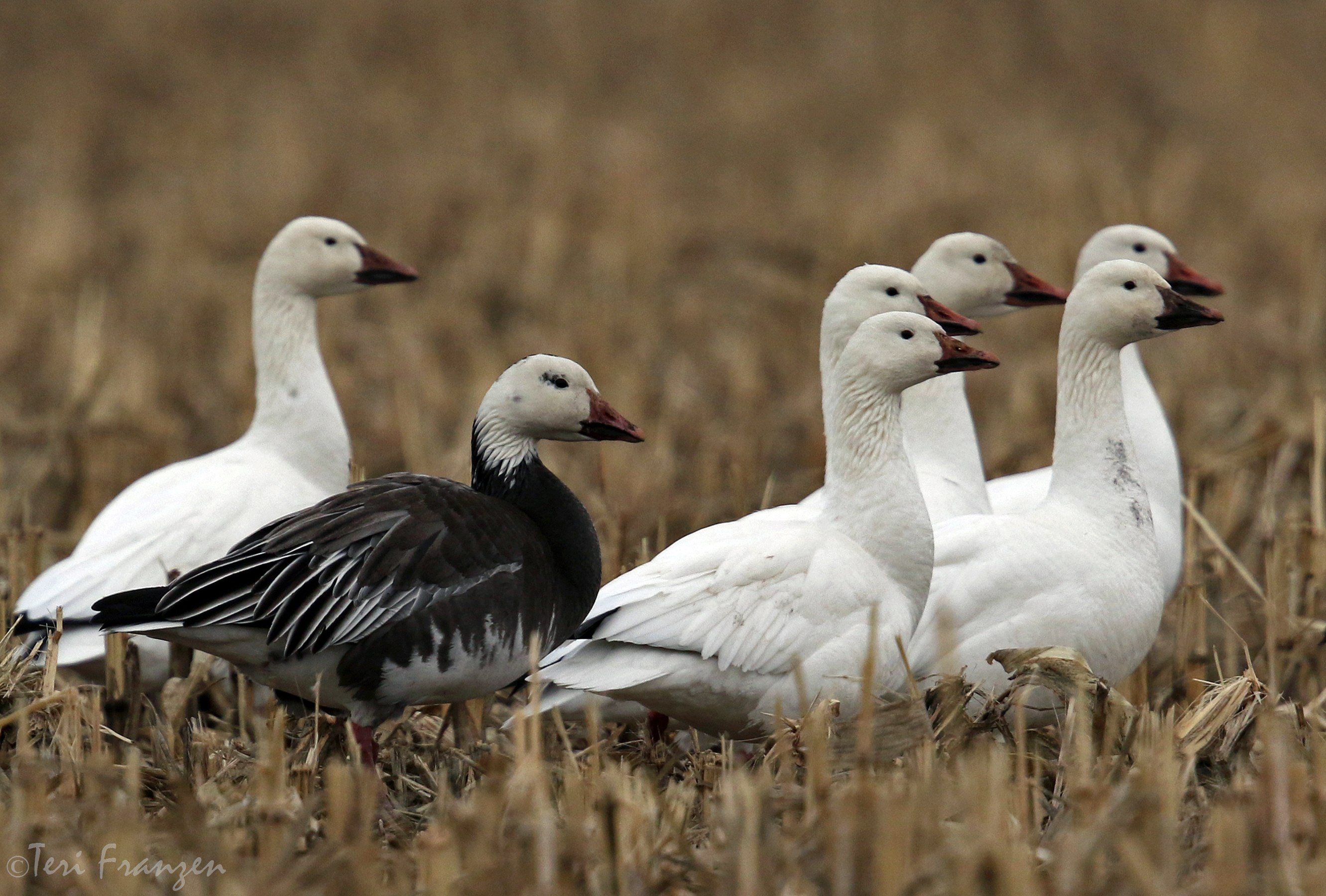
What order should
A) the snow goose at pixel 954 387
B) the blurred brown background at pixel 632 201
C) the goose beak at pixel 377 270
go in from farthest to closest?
the blurred brown background at pixel 632 201 < the goose beak at pixel 377 270 < the snow goose at pixel 954 387

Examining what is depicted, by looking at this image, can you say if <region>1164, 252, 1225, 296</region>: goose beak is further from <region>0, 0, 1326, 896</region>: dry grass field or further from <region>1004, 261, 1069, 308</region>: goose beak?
<region>0, 0, 1326, 896</region>: dry grass field

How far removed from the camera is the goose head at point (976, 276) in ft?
19.0

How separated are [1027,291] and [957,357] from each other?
1.43 m

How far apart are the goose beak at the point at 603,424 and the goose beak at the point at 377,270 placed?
164 cm

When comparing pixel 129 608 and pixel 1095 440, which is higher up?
pixel 1095 440

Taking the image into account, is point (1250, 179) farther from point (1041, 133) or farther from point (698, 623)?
point (698, 623)

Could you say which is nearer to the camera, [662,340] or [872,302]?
[872,302]

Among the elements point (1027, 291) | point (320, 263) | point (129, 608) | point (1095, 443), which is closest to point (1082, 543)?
point (1095, 443)

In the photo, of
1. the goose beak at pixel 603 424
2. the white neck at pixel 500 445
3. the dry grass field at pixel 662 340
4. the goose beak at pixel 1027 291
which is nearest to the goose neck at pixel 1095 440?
the dry grass field at pixel 662 340

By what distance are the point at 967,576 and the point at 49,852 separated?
2.46 meters

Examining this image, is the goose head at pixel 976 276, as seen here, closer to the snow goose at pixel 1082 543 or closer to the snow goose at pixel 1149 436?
the snow goose at pixel 1149 436

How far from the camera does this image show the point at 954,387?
5531 millimetres

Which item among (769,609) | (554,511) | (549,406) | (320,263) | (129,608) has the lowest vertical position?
(769,609)

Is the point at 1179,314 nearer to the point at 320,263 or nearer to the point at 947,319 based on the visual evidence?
the point at 947,319
